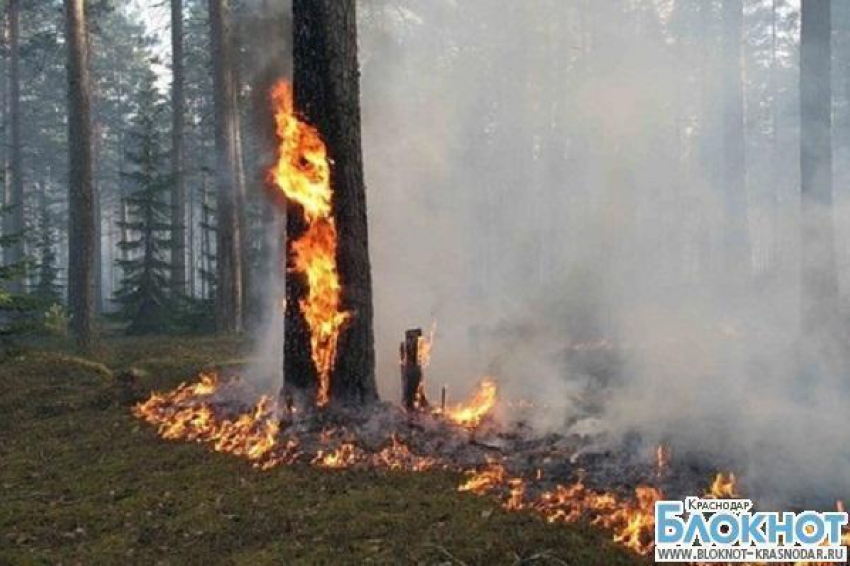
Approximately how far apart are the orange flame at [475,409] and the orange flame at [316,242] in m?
1.56

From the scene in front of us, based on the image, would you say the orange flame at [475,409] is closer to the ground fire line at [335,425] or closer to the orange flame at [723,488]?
the ground fire line at [335,425]

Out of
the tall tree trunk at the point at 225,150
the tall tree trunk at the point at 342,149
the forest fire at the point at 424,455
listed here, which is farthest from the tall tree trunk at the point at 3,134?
the tall tree trunk at the point at 342,149

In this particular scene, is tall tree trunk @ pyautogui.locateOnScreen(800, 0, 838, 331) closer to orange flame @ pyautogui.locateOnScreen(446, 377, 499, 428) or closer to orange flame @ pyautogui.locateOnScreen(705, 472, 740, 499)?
orange flame @ pyautogui.locateOnScreen(446, 377, 499, 428)

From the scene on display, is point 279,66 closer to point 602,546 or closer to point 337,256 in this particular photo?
point 337,256

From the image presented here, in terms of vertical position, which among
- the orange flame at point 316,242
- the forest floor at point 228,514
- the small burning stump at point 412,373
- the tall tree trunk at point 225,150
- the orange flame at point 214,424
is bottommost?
the forest floor at point 228,514

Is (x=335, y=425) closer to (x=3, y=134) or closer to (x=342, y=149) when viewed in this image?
(x=342, y=149)

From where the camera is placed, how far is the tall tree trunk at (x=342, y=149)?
27.0 ft

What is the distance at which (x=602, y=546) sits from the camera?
540cm

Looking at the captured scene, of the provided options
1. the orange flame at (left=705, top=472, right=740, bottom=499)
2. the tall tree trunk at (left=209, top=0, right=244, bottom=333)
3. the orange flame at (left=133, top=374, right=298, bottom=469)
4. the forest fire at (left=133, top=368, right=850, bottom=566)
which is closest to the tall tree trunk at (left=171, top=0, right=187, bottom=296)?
the tall tree trunk at (left=209, top=0, right=244, bottom=333)

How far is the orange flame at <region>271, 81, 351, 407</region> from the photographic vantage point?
8.33m

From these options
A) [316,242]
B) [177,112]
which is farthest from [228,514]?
[177,112]

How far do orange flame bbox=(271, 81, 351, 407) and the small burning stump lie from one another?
2.97ft

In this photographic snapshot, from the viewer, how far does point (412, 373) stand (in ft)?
28.6

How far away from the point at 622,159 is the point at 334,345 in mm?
24437
